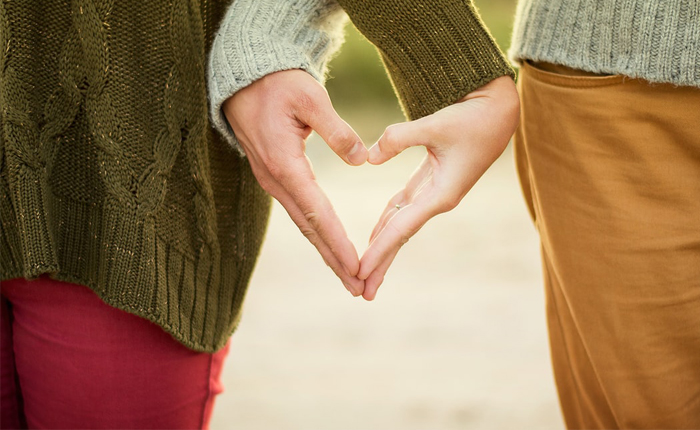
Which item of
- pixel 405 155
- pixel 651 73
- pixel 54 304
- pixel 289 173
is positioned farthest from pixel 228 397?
pixel 405 155

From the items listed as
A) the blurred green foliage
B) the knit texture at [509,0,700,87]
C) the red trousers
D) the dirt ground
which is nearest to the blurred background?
the dirt ground

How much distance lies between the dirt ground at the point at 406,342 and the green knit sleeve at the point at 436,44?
179cm

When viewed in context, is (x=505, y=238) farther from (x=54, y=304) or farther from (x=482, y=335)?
(x=54, y=304)

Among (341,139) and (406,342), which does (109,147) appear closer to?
(341,139)

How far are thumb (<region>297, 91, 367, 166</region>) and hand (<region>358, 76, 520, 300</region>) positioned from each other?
0.14 ft

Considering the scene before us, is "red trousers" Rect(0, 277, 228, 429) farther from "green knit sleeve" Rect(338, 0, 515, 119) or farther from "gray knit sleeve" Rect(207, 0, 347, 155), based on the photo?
"green knit sleeve" Rect(338, 0, 515, 119)

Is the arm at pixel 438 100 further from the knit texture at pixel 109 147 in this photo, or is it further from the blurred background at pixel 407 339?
the blurred background at pixel 407 339

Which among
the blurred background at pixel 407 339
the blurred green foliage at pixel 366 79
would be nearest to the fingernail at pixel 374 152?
the blurred background at pixel 407 339

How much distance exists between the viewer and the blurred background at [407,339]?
8.73 ft

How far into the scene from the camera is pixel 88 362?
1.11 m

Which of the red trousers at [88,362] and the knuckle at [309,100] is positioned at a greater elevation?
the knuckle at [309,100]

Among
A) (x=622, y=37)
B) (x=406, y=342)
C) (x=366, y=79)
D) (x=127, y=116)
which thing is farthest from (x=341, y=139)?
(x=366, y=79)

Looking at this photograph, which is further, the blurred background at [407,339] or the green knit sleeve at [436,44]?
the blurred background at [407,339]

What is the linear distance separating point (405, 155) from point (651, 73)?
543 cm
